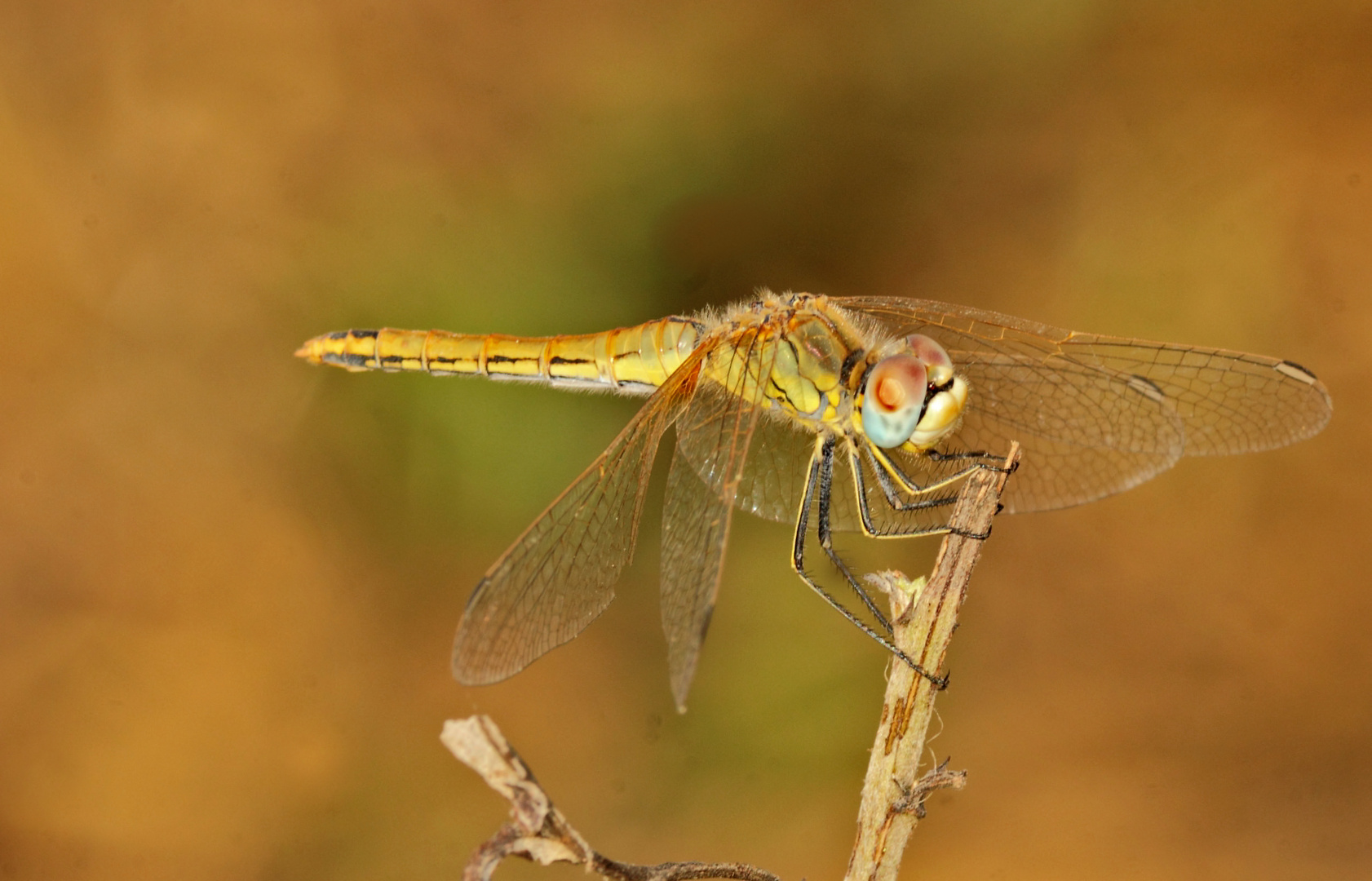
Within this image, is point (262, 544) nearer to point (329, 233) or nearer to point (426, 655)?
point (426, 655)

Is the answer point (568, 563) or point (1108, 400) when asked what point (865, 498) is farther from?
point (568, 563)

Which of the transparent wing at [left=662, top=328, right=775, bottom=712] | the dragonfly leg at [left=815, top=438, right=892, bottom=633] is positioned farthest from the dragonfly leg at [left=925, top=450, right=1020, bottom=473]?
the transparent wing at [left=662, top=328, right=775, bottom=712]

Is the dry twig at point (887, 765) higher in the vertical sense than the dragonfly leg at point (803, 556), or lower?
lower

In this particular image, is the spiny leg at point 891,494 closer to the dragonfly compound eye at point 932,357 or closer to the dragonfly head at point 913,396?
the dragonfly head at point 913,396

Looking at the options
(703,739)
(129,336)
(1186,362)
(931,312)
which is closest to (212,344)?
(129,336)

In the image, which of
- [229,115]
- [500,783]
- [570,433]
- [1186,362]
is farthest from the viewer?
[229,115]

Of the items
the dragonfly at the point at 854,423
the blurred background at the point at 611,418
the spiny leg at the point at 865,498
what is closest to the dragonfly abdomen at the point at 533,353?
the dragonfly at the point at 854,423

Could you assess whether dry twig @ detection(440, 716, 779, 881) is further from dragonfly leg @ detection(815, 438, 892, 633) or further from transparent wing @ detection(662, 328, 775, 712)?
dragonfly leg @ detection(815, 438, 892, 633)

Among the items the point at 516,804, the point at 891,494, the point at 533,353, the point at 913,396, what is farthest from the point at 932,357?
the point at 516,804
